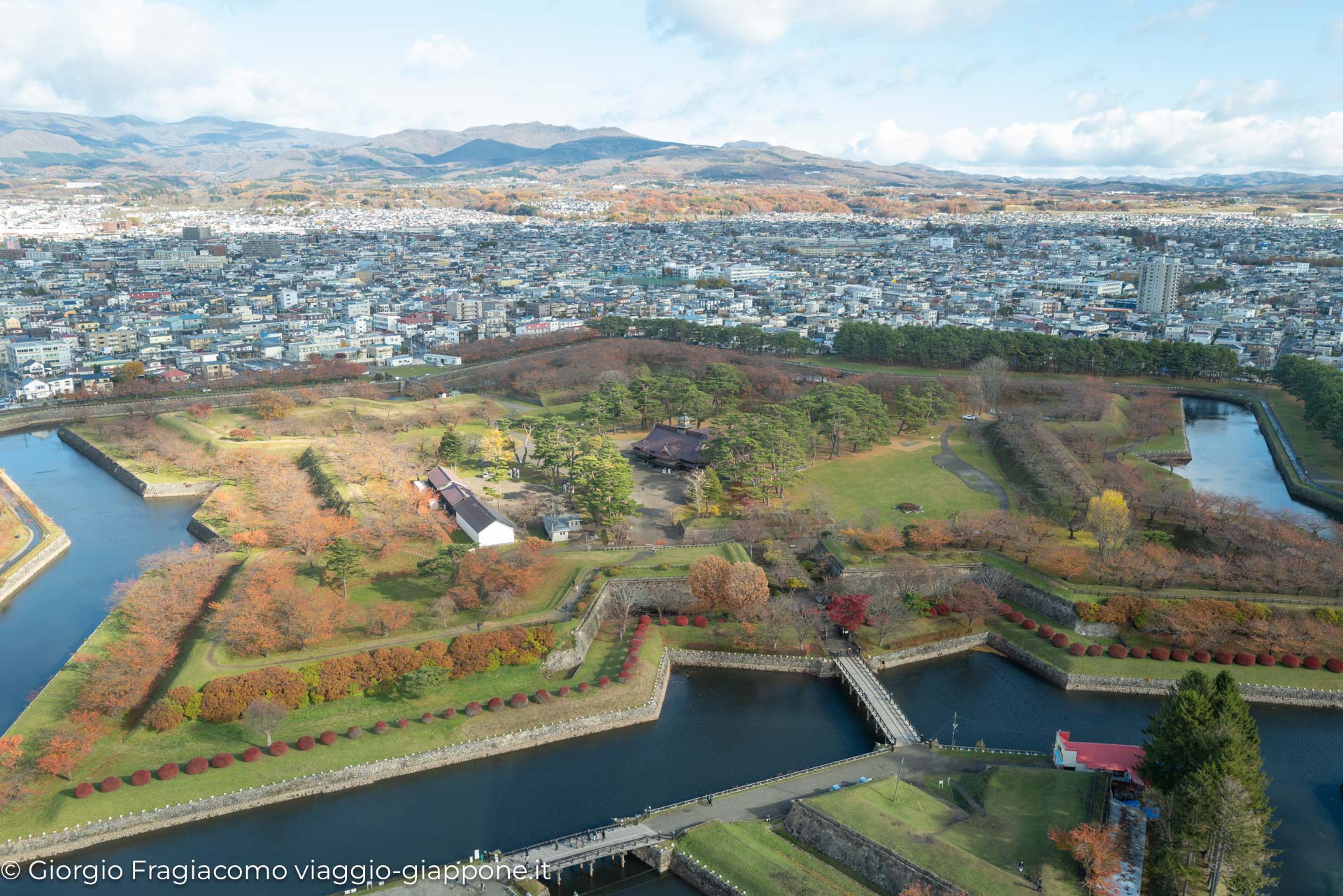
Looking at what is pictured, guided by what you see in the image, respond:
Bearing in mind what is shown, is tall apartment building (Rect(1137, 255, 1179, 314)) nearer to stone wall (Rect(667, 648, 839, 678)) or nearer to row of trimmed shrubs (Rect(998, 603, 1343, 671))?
row of trimmed shrubs (Rect(998, 603, 1343, 671))

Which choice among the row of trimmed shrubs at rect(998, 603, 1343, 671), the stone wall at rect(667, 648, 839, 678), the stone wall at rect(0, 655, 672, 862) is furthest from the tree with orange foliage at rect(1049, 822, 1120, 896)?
the stone wall at rect(0, 655, 672, 862)

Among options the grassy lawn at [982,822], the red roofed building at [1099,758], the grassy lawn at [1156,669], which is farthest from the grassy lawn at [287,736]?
the grassy lawn at [1156,669]

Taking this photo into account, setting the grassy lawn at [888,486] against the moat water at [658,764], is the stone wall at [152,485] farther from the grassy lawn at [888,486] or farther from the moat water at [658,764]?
the grassy lawn at [888,486]

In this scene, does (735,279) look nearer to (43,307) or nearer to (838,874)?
(43,307)

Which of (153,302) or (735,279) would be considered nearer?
(153,302)

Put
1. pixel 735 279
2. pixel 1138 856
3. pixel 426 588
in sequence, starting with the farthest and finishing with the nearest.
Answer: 1. pixel 735 279
2. pixel 426 588
3. pixel 1138 856

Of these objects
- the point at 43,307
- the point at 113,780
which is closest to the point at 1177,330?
the point at 113,780

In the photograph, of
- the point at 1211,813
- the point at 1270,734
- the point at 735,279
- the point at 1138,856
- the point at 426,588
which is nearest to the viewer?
the point at 1211,813

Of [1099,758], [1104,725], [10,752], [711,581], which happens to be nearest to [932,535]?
[711,581]
